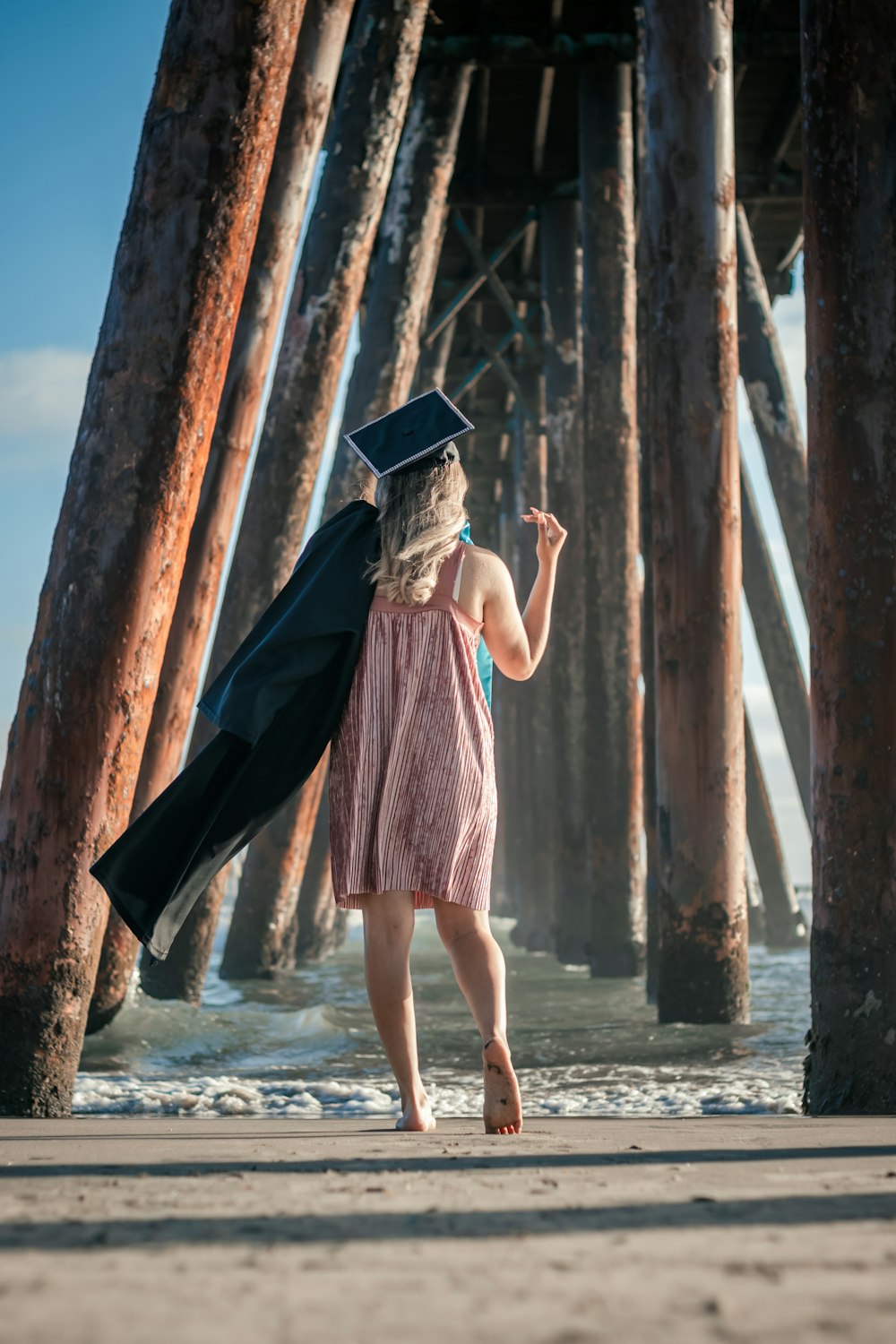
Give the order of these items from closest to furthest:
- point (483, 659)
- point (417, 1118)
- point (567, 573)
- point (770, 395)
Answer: point (417, 1118) < point (483, 659) < point (567, 573) < point (770, 395)

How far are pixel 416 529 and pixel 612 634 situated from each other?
5.81 m

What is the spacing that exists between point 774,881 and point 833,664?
8.95m

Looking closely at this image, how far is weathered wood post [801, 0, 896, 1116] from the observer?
312 cm

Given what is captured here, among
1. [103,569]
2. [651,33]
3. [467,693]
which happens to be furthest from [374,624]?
[651,33]

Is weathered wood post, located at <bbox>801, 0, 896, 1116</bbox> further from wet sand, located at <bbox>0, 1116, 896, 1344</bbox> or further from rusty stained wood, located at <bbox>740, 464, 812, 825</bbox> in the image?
rusty stained wood, located at <bbox>740, 464, 812, 825</bbox>

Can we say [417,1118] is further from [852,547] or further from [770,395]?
[770,395]

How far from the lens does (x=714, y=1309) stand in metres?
1.07

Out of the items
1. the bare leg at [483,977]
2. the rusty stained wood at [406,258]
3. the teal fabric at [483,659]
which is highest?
the rusty stained wood at [406,258]

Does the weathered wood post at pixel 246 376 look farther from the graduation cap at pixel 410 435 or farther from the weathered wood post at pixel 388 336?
the graduation cap at pixel 410 435

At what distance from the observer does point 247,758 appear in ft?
9.00

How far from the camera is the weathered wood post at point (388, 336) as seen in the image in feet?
24.8

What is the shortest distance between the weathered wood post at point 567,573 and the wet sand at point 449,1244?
758cm

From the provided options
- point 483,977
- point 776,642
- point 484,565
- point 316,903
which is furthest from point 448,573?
point 776,642

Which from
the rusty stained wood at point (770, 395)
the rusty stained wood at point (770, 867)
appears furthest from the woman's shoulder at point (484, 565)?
the rusty stained wood at point (770, 395)
